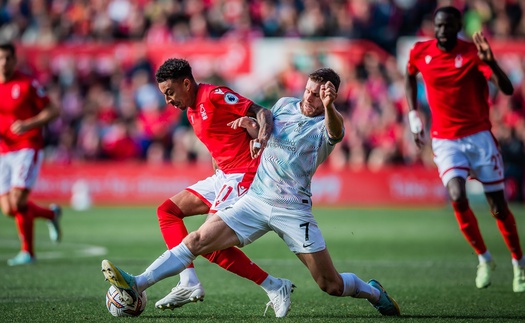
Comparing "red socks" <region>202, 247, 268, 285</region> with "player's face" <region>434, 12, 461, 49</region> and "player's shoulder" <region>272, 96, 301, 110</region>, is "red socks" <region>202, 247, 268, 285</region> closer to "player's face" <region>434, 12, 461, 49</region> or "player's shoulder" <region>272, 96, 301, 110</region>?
"player's shoulder" <region>272, 96, 301, 110</region>

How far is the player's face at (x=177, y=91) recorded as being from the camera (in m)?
7.71

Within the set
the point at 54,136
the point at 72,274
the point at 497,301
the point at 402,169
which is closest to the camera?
the point at 497,301

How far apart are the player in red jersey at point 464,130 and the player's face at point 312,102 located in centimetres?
232

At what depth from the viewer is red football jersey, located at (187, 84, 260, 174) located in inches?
310

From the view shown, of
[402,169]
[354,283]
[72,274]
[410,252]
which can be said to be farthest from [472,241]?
[402,169]

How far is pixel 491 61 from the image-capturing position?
8930mm

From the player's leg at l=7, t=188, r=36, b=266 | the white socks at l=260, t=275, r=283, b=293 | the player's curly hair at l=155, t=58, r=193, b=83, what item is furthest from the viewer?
the player's leg at l=7, t=188, r=36, b=266

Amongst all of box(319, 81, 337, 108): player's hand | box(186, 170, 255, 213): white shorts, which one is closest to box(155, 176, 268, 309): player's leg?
box(186, 170, 255, 213): white shorts

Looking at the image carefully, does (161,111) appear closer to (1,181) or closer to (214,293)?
(1,181)

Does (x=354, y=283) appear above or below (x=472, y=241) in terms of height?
above

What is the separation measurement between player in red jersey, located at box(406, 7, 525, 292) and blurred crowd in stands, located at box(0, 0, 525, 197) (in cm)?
1366

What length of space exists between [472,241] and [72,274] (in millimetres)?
4627

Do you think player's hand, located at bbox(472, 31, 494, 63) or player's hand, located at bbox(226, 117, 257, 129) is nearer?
player's hand, located at bbox(226, 117, 257, 129)

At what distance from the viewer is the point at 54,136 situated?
25.0 metres
